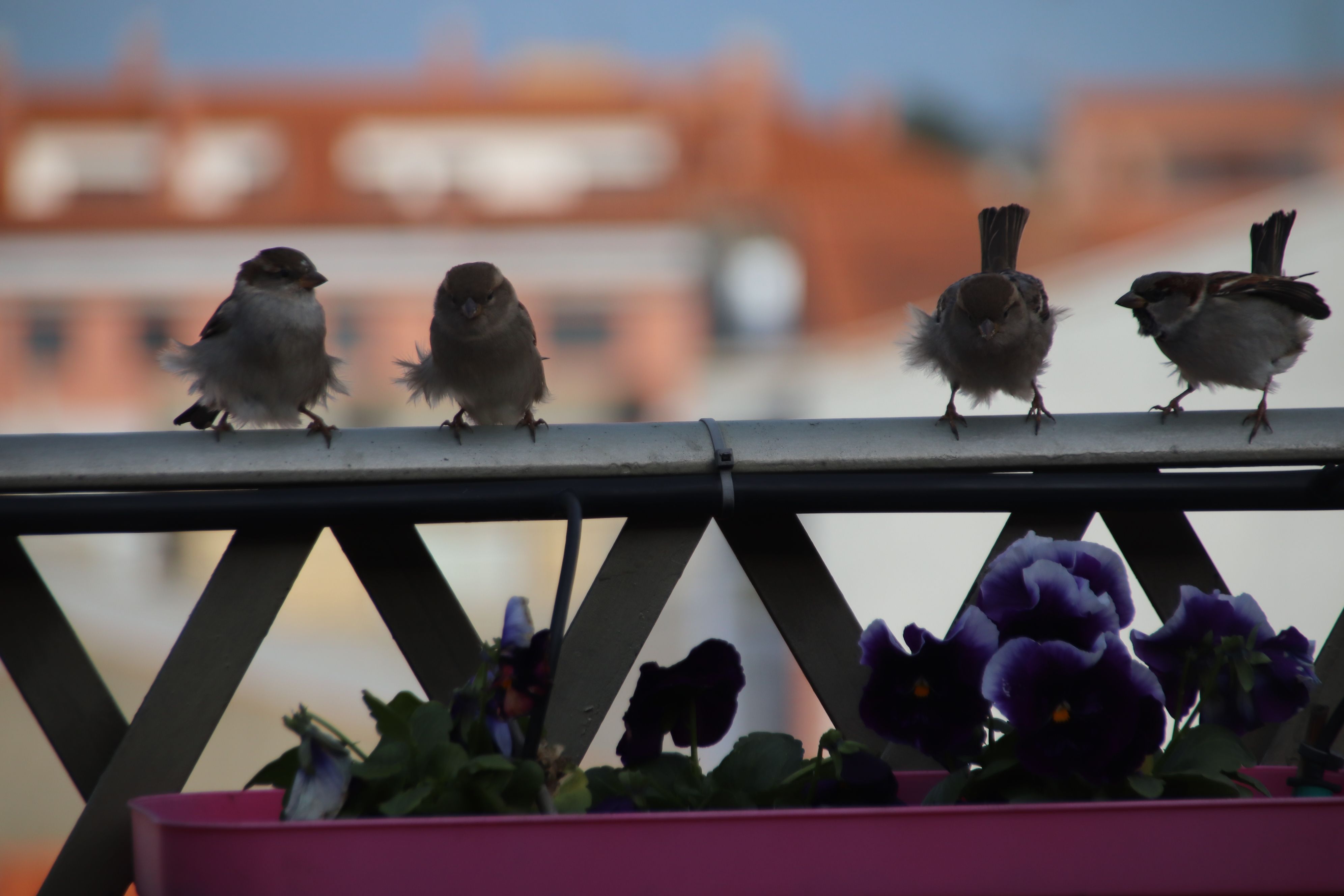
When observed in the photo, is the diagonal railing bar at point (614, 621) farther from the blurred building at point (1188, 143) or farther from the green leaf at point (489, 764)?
the blurred building at point (1188, 143)

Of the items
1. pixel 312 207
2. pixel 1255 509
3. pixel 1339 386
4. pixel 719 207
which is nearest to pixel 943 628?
pixel 1339 386

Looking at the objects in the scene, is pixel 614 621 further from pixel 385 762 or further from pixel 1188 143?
pixel 1188 143

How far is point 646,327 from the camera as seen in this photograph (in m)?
23.9

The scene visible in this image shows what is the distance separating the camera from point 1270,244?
2.31m

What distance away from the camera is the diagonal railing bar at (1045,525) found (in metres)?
1.25

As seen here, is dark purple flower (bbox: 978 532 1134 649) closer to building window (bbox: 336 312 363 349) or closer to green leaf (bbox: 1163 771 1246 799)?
green leaf (bbox: 1163 771 1246 799)

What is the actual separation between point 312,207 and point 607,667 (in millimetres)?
25002

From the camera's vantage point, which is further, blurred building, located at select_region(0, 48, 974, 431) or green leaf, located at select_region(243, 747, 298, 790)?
blurred building, located at select_region(0, 48, 974, 431)

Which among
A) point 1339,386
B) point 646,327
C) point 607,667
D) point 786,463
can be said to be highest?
point 646,327

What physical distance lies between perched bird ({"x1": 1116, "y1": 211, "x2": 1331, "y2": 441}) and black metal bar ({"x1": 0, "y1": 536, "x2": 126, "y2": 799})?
161 cm

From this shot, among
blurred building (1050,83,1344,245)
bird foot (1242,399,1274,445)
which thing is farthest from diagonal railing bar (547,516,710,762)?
blurred building (1050,83,1344,245)

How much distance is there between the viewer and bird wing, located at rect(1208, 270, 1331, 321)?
78.8 inches

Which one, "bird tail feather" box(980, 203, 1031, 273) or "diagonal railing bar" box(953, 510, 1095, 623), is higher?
"bird tail feather" box(980, 203, 1031, 273)

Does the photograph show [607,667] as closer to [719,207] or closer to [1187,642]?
[1187,642]
